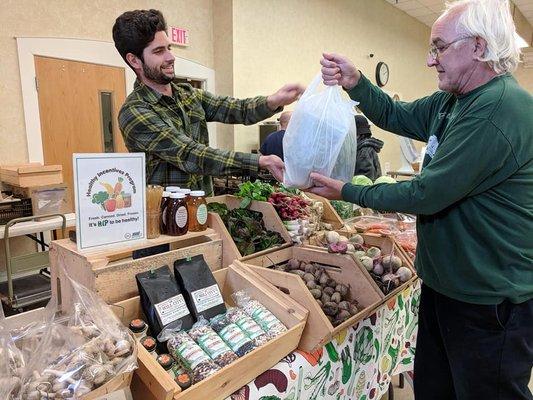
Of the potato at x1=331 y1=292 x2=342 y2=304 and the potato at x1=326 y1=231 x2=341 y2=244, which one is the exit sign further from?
the potato at x1=331 y1=292 x2=342 y2=304

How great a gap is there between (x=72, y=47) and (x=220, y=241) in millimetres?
2762

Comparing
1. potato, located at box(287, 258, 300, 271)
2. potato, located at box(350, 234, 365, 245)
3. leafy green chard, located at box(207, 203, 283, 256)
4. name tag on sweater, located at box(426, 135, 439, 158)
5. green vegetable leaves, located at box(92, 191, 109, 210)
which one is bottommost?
potato, located at box(287, 258, 300, 271)

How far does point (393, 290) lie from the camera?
4.70 ft

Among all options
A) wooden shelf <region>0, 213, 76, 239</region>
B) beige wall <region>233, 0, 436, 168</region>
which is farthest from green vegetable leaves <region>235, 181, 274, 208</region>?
beige wall <region>233, 0, 436, 168</region>

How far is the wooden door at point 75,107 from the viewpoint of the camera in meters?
3.22

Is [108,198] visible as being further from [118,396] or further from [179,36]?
[179,36]

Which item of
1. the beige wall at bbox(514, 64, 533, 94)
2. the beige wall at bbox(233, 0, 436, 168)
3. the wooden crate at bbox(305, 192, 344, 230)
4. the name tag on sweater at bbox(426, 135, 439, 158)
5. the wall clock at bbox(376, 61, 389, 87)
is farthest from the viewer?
the beige wall at bbox(514, 64, 533, 94)

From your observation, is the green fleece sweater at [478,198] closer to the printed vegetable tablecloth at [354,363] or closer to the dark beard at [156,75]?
the printed vegetable tablecloth at [354,363]

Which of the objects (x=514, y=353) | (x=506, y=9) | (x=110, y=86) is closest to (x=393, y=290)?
(x=514, y=353)

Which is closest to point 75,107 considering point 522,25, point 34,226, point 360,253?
point 34,226

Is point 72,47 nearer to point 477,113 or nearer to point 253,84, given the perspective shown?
point 253,84

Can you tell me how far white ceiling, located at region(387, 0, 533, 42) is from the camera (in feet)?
20.9

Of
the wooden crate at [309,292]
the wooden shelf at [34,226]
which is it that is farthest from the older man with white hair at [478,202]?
the wooden shelf at [34,226]

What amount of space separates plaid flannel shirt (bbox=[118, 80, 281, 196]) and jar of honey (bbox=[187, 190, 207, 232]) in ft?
0.43
